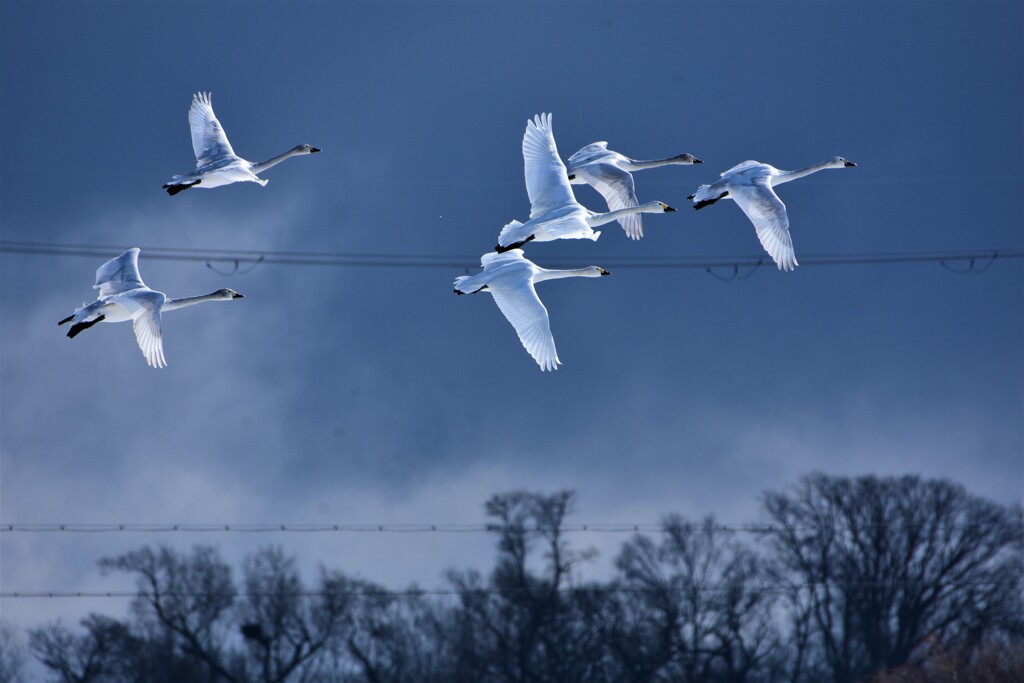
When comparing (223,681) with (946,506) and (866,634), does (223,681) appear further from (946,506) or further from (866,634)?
(946,506)

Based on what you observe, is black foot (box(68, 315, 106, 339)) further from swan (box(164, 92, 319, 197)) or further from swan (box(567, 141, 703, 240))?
swan (box(567, 141, 703, 240))

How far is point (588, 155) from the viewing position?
1329 inches

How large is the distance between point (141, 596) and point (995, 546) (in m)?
30.5

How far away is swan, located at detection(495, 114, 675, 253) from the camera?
2756 centimetres

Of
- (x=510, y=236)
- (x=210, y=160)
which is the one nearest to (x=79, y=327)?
(x=210, y=160)

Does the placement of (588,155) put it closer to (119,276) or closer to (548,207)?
(548,207)

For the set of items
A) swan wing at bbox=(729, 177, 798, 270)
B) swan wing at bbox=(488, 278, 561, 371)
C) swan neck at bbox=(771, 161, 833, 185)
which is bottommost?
swan wing at bbox=(488, 278, 561, 371)

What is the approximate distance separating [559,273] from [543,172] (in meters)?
1.85

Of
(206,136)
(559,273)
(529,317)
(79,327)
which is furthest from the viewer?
(206,136)

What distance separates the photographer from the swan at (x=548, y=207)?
2756 centimetres

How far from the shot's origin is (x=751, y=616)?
66.3 meters

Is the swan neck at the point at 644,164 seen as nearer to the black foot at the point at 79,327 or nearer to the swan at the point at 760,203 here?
the swan at the point at 760,203

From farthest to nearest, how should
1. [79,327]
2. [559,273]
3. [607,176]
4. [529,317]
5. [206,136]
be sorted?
[607,176]
[206,136]
[559,273]
[79,327]
[529,317]

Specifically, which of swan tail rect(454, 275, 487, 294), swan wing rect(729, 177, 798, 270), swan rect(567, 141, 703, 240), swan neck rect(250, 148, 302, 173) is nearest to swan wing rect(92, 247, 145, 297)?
swan neck rect(250, 148, 302, 173)
